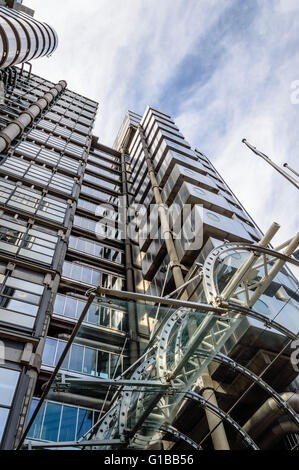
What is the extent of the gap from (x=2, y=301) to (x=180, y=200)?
1504 cm

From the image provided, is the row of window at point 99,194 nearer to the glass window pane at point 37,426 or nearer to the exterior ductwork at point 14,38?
the exterior ductwork at point 14,38

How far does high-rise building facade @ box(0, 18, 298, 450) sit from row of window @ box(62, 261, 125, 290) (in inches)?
4.6

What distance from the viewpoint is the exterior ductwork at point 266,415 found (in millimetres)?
11922

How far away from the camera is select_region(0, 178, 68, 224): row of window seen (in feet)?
80.6

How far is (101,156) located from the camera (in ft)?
168

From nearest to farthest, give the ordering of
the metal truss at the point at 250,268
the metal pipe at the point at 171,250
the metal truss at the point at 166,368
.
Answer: the metal truss at the point at 166,368
the metal truss at the point at 250,268
the metal pipe at the point at 171,250

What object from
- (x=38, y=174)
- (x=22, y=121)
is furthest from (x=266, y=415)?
(x=22, y=121)

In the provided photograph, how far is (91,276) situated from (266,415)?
666 inches

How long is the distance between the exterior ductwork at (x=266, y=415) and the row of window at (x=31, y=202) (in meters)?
18.7

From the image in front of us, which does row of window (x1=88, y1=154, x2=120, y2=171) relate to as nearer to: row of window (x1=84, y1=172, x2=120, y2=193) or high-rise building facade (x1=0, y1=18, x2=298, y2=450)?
high-rise building facade (x1=0, y1=18, x2=298, y2=450)

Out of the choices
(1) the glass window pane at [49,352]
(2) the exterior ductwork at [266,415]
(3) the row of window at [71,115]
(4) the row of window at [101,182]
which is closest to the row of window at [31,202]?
(1) the glass window pane at [49,352]

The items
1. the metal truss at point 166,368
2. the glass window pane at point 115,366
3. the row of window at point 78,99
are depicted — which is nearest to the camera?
the metal truss at point 166,368

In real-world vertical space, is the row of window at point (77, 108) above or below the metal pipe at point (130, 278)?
above

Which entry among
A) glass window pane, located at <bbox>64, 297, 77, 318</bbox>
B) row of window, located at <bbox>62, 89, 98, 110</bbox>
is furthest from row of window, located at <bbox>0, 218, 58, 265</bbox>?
row of window, located at <bbox>62, 89, 98, 110</bbox>
